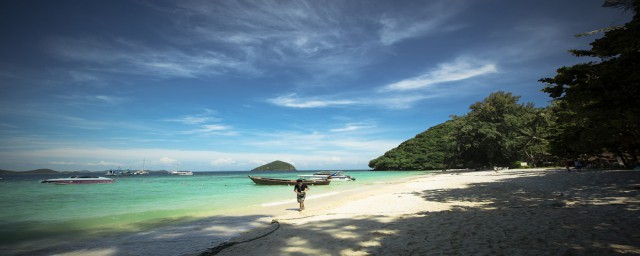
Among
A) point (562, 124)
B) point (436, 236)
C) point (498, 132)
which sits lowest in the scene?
point (436, 236)

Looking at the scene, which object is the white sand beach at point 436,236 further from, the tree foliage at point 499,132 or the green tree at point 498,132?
the green tree at point 498,132

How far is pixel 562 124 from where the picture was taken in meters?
24.2

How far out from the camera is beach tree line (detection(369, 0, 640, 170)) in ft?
21.3

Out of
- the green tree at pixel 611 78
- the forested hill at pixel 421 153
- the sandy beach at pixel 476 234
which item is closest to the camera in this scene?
the sandy beach at pixel 476 234

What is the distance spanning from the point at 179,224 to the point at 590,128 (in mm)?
21902

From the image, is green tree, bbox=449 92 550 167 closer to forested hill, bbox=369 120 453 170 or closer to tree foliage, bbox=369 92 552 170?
tree foliage, bbox=369 92 552 170

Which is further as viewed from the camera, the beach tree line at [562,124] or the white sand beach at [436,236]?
the beach tree line at [562,124]

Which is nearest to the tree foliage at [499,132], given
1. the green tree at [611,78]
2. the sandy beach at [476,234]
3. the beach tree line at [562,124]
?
the beach tree line at [562,124]

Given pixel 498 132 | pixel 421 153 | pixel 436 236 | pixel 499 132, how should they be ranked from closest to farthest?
pixel 436 236
pixel 498 132
pixel 499 132
pixel 421 153

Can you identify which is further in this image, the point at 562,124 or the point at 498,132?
the point at 498,132

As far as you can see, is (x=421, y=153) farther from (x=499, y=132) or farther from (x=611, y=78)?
(x=611, y=78)

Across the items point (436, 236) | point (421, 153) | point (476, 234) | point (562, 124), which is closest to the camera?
point (476, 234)

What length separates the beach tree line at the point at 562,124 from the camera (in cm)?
649

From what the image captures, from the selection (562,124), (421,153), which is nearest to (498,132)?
(562,124)
